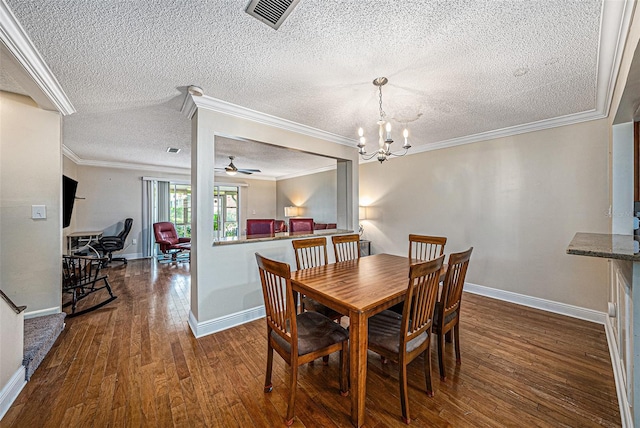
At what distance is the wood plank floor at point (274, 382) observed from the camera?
1.50 m

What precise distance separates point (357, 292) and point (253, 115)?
7.44 feet

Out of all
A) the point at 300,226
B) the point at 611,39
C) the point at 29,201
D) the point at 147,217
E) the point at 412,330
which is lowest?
the point at 412,330

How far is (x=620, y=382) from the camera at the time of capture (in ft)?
5.41

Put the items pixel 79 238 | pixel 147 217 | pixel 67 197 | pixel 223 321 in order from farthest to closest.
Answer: pixel 147 217 → pixel 79 238 → pixel 67 197 → pixel 223 321

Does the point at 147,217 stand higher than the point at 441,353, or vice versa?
the point at 147,217

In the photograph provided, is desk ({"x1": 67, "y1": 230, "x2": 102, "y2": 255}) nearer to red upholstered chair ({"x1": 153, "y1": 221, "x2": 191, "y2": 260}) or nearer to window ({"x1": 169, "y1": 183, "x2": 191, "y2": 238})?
red upholstered chair ({"x1": 153, "y1": 221, "x2": 191, "y2": 260})

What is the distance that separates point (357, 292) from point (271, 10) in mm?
1799

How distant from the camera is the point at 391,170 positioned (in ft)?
15.4

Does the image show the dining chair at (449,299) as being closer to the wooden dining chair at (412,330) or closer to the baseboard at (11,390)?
the wooden dining chair at (412,330)

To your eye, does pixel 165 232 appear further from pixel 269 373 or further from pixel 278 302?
pixel 278 302

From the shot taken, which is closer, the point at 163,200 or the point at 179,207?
the point at 163,200

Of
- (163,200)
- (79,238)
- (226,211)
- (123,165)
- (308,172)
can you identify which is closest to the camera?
(79,238)

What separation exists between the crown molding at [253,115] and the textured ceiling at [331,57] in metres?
0.10

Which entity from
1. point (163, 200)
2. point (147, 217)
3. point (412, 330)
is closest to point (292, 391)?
point (412, 330)
